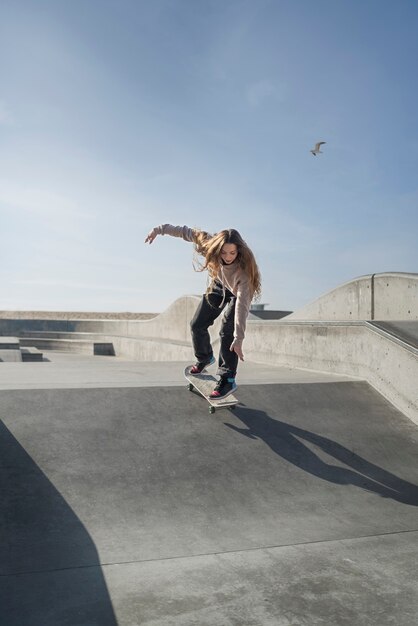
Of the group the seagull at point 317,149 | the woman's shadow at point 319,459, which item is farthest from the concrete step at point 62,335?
the woman's shadow at point 319,459

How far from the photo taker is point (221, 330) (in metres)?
5.62

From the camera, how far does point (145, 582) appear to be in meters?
2.96

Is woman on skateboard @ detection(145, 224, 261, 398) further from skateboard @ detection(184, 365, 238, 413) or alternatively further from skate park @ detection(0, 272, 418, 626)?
skate park @ detection(0, 272, 418, 626)

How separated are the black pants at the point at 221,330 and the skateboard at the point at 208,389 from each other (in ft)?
0.72

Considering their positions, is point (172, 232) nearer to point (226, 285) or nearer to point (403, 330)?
point (226, 285)

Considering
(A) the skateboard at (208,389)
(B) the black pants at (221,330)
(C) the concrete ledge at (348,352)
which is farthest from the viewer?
(C) the concrete ledge at (348,352)

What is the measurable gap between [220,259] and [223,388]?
1340mm

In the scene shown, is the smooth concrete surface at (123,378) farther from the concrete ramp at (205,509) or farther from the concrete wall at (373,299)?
the concrete wall at (373,299)

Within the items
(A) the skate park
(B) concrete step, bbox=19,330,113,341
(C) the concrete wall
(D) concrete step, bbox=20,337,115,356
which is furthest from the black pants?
(B) concrete step, bbox=19,330,113,341

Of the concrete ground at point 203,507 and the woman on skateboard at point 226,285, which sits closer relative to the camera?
the concrete ground at point 203,507

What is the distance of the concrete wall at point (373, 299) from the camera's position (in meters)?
9.16

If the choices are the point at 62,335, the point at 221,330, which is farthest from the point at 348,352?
the point at 62,335

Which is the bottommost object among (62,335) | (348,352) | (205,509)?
(205,509)

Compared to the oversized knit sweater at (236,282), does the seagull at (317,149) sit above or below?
above
